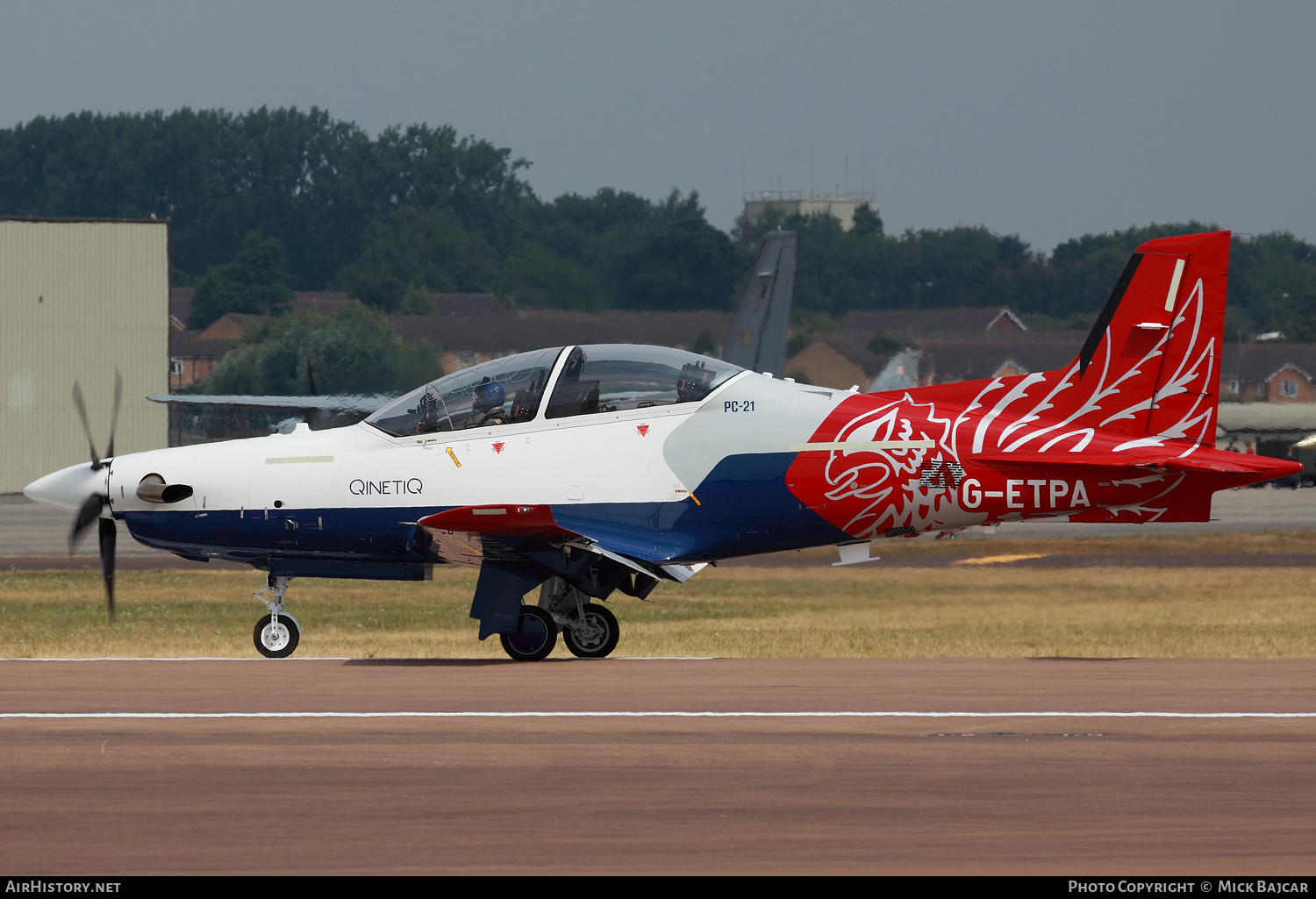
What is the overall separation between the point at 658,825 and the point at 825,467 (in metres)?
6.79

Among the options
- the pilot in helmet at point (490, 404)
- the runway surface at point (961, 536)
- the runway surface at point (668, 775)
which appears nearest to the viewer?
the runway surface at point (668, 775)

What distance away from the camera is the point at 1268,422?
6919 cm

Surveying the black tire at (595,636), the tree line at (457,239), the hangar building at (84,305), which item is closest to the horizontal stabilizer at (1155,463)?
the black tire at (595,636)

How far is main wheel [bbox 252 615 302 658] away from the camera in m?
14.9

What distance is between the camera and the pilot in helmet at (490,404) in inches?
557

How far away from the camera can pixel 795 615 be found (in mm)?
22547

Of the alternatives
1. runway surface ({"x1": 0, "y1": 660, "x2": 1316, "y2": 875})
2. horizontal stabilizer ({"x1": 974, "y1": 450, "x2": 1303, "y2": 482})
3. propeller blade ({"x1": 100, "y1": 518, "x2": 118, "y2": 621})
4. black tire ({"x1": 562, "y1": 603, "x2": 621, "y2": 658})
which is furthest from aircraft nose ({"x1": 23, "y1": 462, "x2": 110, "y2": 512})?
horizontal stabilizer ({"x1": 974, "y1": 450, "x2": 1303, "y2": 482})

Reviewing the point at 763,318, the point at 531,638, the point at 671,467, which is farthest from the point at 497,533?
the point at 763,318

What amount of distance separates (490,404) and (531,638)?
2.05 metres

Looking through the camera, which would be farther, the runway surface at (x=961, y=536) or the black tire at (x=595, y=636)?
the runway surface at (x=961, y=536)

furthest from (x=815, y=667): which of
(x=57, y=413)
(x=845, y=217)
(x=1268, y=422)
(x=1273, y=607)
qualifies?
(x=845, y=217)

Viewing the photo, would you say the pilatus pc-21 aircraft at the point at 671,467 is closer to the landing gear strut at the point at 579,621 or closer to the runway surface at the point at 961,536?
the landing gear strut at the point at 579,621

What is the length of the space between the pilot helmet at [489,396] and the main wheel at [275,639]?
2.71 m

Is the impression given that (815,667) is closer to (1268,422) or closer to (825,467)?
A: (825,467)
